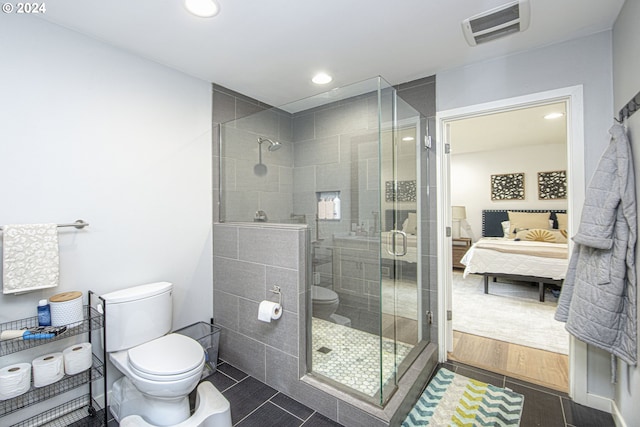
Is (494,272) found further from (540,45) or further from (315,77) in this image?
(315,77)

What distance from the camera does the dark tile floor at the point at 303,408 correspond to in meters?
1.73

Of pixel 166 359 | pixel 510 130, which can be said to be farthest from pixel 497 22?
pixel 510 130

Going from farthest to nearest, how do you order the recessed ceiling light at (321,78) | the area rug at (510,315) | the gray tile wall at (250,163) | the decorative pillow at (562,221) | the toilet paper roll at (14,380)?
1. the decorative pillow at (562,221)
2. the area rug at (510,315)
3. the recessed ceiling light at (321,78)
4. the gray tile wall at (250,163)
5. the toilet paper roll at (14,380)

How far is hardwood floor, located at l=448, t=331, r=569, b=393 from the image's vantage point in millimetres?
2199

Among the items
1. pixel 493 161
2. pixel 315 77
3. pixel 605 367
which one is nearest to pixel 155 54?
pixel 315 77

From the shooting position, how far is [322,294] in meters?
2.09

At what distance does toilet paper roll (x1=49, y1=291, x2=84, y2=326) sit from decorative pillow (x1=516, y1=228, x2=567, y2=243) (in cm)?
609

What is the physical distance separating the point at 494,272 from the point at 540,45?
332 cm

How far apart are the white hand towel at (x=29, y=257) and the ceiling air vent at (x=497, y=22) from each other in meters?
2.68

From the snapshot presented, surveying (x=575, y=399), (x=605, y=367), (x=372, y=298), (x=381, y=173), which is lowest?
(x=575, y=399)

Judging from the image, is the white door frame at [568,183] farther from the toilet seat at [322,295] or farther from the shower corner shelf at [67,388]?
the shower corner shelf at [67,388]

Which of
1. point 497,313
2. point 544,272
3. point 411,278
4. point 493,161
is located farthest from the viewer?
point 493,161

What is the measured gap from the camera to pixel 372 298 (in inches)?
77.4

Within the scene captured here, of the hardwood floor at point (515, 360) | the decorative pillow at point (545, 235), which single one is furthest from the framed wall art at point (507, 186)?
the hardwood floor at point (515, 360)
